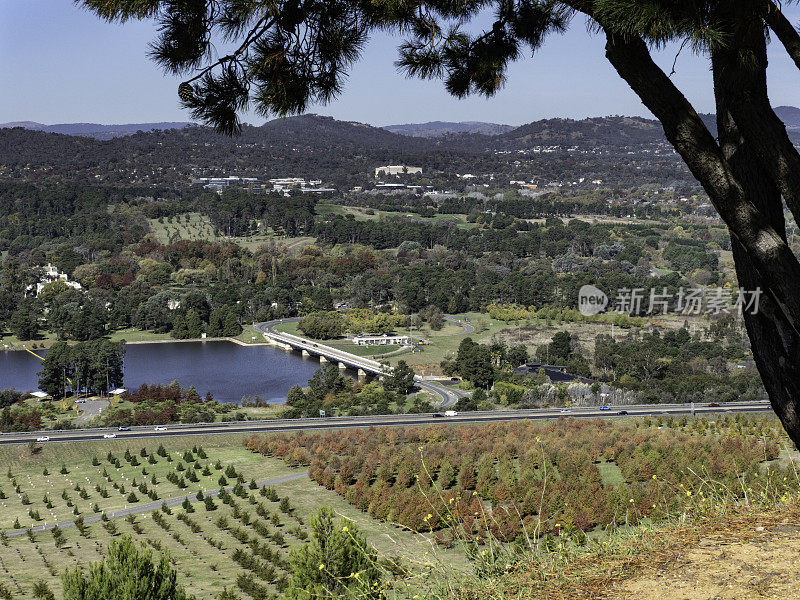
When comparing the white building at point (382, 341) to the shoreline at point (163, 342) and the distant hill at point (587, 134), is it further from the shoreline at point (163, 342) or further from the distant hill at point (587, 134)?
the distant hill at point (587, 134)

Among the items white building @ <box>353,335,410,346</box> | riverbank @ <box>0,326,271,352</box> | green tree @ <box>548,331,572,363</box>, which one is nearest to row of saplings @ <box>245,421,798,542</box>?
green tree @ <box>548,331,572,363</box>

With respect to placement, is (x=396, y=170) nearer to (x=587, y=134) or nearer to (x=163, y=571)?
(x=587, y=134)

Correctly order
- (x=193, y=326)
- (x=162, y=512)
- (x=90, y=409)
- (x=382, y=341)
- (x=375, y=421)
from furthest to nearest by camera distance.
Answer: (x=193, y=326) < (x=382, y=341) < (x=90, y=409) < (x=375, y=421) < (x=162, y=512)

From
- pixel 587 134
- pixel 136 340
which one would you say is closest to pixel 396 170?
pixel 587 134

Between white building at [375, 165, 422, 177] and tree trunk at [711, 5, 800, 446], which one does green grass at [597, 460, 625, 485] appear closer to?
tree trunk at [711, 5, 800, 446]

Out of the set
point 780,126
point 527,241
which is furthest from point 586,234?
point 780,126
